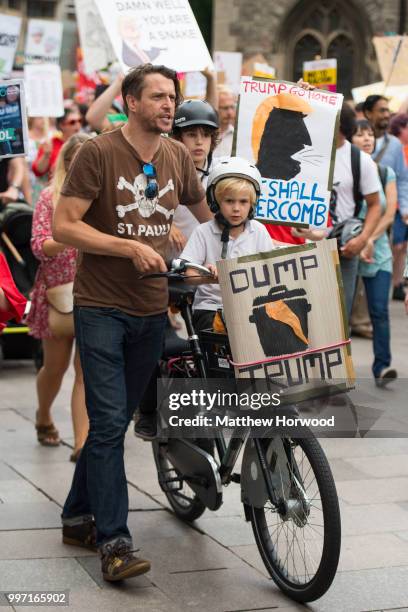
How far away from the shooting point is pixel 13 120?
19.4ft

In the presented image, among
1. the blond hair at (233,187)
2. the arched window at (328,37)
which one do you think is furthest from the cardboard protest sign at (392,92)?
the arched window at (328,37)

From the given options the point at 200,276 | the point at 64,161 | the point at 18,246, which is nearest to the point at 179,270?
the point at 200,276

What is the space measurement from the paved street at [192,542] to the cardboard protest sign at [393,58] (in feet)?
30.5

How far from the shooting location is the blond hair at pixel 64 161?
6.80 meters

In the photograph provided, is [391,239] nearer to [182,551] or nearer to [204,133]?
[204,133]

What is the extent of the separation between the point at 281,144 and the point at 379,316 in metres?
3.23

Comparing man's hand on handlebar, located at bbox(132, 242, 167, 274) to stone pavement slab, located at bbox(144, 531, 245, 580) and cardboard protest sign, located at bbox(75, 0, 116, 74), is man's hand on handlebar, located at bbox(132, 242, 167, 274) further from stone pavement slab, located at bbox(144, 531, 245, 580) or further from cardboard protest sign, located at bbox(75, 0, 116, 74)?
cardboard protest sign, located at bbox(75, 0, 116, 74)

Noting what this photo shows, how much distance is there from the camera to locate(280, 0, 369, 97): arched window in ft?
123

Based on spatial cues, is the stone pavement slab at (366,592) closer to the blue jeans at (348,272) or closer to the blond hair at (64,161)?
the blond hair at (64,161)

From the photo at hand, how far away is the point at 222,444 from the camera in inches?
205

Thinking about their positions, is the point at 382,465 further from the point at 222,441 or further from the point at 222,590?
the point at 222,590

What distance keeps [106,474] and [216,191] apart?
1235 mm

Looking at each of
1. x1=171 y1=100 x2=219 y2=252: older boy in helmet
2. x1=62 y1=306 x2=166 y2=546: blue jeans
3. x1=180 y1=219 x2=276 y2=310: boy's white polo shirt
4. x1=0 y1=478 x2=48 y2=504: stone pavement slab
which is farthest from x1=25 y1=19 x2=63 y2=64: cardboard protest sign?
x1=62 y1=306 x2=166 y2=546: blue jeans

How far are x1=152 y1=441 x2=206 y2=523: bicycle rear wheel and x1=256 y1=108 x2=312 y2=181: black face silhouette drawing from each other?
1554 millimetres
